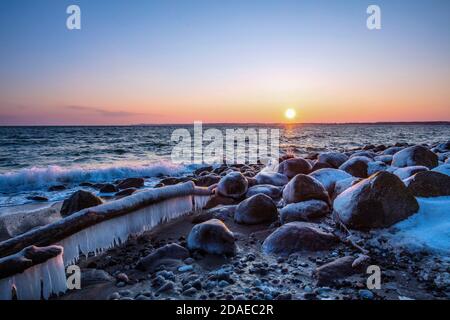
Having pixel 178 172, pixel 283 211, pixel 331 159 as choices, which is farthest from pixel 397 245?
pixel 178 172

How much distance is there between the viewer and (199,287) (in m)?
3.14

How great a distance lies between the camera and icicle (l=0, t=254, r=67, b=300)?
8.91 feet

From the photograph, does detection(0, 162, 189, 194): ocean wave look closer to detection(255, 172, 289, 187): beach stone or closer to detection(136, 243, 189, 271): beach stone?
detection(255, 172, 289, 187): beach stone

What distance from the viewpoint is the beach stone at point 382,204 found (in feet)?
13.6

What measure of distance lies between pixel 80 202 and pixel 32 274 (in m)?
3.75

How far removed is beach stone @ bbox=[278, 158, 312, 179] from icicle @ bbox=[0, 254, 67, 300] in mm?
7008

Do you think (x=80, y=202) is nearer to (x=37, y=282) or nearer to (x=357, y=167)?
(x=37, y=282)

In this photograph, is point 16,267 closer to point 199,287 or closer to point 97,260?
point 97,260

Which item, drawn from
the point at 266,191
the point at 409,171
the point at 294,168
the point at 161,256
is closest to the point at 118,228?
the point at 161,256

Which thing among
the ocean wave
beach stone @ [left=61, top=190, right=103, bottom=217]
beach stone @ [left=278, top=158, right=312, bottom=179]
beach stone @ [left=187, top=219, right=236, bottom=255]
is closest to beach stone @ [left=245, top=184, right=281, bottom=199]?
beach stone @ [left=278, top=158, right=312, bottom=179]

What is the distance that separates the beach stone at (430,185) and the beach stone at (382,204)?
57 cm

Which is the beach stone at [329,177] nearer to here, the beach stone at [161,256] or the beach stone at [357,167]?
the beach stone at [357,167]
